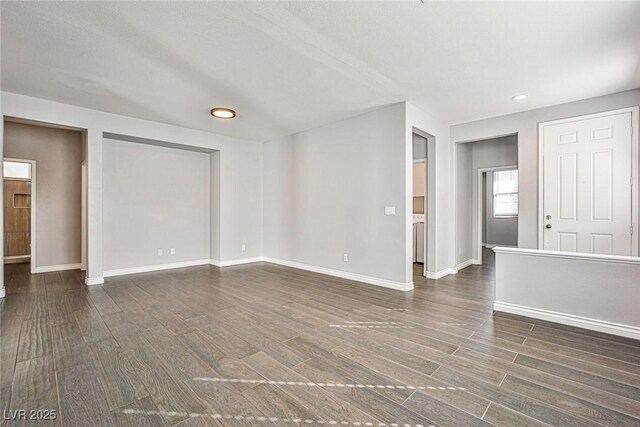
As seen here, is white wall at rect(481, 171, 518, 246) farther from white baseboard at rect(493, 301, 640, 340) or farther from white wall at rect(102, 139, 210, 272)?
white wall at rect(102, 139, 210, 272)

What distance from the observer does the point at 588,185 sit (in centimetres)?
410

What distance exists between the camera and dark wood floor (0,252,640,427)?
1.67 metres

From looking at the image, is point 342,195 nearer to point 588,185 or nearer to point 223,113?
point 223,113

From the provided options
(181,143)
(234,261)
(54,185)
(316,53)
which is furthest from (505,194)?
(54,185)

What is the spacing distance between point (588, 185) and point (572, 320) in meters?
2.31

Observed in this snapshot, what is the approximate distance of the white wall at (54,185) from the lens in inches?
212

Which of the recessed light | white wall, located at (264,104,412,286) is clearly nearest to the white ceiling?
the recessed light

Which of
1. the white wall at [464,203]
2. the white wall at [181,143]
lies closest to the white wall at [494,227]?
the white wall at [464,203]

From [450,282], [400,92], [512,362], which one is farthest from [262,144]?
[512,362]

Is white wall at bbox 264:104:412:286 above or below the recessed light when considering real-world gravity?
below

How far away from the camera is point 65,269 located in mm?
5688

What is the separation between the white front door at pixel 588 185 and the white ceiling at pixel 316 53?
0.51 meters

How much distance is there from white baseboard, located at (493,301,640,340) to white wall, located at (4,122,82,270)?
7526 millimetres

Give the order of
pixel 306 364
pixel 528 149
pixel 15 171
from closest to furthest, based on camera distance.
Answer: pixel 306 364
pixel 528 149
pixel 15 171
